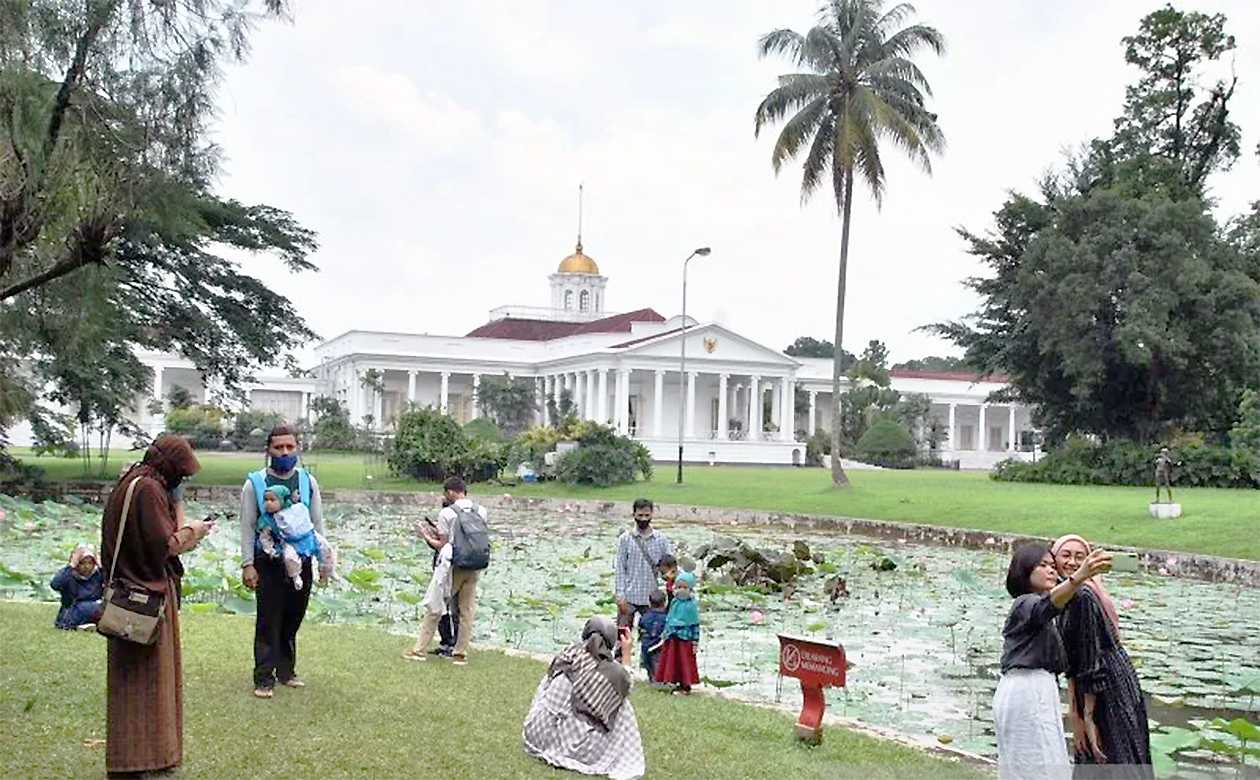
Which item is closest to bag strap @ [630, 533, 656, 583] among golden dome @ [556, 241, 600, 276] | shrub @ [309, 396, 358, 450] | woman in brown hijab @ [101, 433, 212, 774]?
woman in brown hijab @ [101, 433, 212, 774]

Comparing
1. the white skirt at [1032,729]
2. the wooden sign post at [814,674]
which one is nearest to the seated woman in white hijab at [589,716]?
the wooden sign post at [814,674]

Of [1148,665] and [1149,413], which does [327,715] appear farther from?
[1149,413]

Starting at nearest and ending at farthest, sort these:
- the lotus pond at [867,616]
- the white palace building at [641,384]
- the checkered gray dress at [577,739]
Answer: the checkered gray dress at [577,739] < the lotus pond at [867,616] < the white palace building at [641,384]

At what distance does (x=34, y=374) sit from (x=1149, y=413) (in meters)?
31.0

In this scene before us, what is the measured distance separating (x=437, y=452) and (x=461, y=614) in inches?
1052

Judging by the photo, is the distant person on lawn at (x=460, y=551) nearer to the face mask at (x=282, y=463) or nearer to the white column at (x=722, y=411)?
the face mask at (x=282, y=463)

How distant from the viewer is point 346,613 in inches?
463

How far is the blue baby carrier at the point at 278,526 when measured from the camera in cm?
682

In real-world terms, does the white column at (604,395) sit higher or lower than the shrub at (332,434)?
higher

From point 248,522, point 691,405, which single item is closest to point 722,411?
point 691,405

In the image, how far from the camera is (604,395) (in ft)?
210

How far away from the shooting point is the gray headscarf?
6.06 m

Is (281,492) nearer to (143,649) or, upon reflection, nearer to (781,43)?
(143,649)

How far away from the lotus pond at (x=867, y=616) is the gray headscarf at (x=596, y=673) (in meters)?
2.31
